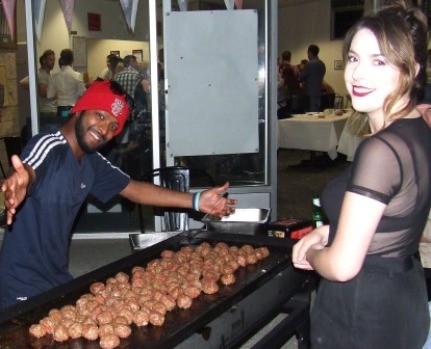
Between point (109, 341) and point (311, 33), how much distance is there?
51.0 ft

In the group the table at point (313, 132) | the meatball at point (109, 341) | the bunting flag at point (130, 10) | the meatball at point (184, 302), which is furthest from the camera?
the table at point (313, 132)

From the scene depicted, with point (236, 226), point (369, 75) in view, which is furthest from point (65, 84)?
point (369, 75)

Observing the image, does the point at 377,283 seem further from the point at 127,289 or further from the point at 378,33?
the point at 127,289

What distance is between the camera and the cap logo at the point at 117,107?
9.16ft

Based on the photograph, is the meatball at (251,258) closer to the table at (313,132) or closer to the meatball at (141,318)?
the meatball at (141,318)

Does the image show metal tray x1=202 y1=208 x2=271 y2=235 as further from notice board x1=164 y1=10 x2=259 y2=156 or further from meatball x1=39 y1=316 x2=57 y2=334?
notice board x1=164 y1=10 x2=259 y2=156

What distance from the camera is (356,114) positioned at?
6.34ft

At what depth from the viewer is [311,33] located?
16531 millimetres

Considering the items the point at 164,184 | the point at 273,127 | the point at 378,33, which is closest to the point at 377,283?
the point at 378,33

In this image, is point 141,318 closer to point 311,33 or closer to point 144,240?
point 144,240

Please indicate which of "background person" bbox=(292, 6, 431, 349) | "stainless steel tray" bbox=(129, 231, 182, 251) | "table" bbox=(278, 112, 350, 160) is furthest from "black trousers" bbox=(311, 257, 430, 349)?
"table" bbox=(278, 112, 350, 160)

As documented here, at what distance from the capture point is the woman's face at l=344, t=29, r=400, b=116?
1.59 metres

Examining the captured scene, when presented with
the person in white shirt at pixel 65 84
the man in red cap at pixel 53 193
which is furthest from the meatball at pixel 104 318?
the person in white shirt at pixel 65 84

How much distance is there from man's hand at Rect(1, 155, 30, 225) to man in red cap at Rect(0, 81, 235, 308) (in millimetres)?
155
